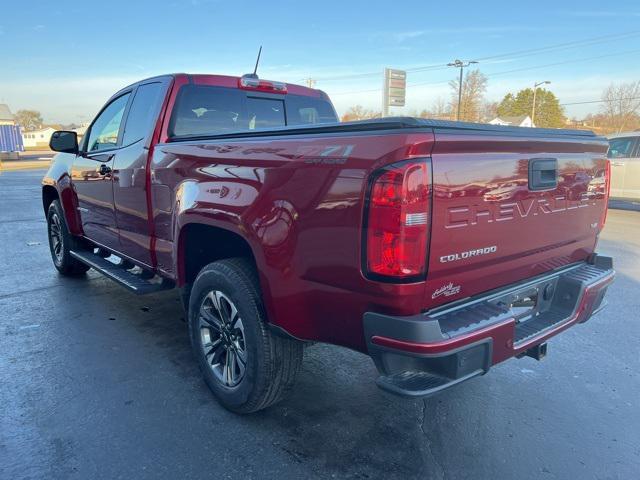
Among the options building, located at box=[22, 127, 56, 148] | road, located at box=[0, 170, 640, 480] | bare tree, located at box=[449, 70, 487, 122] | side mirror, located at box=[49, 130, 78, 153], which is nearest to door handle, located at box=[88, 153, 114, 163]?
side mirror, located at box=[49, 130, 78, 153]

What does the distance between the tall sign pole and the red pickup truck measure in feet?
47.9

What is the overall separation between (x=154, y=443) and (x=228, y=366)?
0.58 m

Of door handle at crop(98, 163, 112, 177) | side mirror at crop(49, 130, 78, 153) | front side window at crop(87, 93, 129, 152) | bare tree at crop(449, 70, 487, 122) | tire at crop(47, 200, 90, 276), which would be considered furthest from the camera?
bare tree at crop(449, 70, 487, 122)

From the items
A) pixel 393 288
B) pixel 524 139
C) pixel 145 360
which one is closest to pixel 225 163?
pixel 393 288

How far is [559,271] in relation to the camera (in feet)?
9.53

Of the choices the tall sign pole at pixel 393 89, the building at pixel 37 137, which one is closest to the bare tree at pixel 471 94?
the tall sign pole at pixel 393 89

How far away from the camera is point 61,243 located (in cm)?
571

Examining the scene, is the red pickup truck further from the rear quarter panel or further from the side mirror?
the side mirror

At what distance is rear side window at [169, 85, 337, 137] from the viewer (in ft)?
12.3

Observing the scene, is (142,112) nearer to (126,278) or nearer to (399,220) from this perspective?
(126,278)

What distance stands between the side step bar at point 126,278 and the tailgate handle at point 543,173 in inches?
105

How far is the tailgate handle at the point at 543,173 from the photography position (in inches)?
95.8

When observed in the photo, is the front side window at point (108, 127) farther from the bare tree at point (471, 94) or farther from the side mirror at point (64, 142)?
the bare tree at point (471, 94)

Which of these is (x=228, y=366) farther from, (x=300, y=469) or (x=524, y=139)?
(x=524, y=139)
